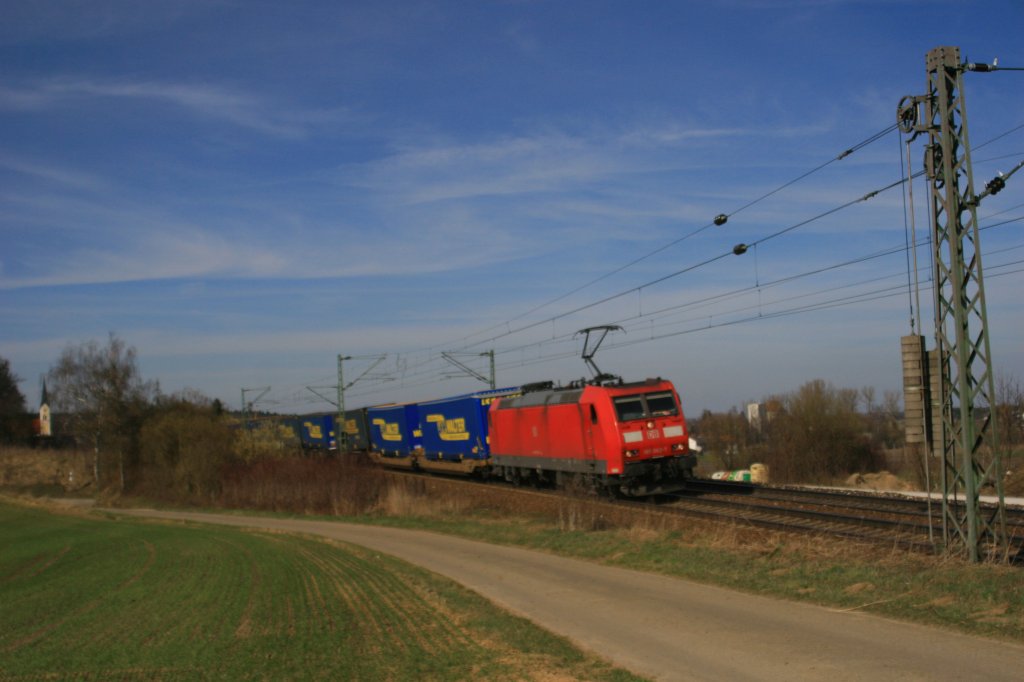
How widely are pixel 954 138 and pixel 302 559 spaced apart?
1548 cm

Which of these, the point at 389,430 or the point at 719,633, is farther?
the point at 389,430

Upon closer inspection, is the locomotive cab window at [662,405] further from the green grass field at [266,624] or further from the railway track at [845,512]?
the green grass field at [266,624]

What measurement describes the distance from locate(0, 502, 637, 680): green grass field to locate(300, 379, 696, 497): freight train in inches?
291

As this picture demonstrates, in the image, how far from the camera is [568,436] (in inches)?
1019

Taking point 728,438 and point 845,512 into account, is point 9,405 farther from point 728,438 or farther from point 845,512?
point 845,512

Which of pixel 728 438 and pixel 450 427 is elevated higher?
pixel 450 427

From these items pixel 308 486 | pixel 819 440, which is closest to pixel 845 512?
pixel 819 440

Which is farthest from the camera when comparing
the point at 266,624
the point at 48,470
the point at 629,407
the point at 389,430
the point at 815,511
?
the point at 48,470

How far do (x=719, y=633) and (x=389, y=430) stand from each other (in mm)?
38365

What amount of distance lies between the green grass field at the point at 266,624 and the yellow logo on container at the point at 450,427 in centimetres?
1391

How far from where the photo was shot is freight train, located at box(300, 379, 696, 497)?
23.4 meters

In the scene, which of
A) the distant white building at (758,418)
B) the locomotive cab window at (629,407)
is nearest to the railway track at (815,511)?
the locomotive cab window at (629,407)

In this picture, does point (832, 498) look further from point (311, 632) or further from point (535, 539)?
point (311, 632)

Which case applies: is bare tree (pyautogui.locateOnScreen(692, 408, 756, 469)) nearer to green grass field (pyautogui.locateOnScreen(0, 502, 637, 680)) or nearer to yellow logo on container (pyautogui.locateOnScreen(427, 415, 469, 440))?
yellow logo on container (pyautogui.locateOnScreen(427, 415, 469, 440))
